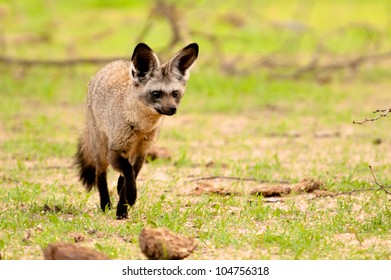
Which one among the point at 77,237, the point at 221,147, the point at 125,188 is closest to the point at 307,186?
the point at 125,188

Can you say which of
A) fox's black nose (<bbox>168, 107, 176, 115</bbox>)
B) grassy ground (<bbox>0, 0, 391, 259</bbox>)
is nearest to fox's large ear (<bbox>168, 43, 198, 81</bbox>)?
fox's black nose (<bbox>168, 107, 176, 115</bbox>)

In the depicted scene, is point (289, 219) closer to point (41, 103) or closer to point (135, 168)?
point (135, 168)

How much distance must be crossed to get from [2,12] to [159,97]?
1075cm

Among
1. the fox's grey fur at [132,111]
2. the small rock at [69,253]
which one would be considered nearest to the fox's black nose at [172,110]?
the fox's grey fur at [132,111]

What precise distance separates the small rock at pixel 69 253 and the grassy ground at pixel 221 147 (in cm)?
32

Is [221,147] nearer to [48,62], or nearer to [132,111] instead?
[132,111]

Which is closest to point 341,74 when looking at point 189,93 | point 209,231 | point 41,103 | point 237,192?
point 189,93

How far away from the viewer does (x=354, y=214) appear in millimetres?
6551

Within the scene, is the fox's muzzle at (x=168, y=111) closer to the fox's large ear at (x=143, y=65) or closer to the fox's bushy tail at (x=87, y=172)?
the fox's large ear at (x=143, y=65)

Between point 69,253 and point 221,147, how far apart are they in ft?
17.2

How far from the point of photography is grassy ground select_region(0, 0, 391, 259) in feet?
19.3

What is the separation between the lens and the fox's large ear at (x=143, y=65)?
6.73m

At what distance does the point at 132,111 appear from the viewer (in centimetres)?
676

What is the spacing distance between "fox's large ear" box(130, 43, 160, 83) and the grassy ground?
1.02 m
